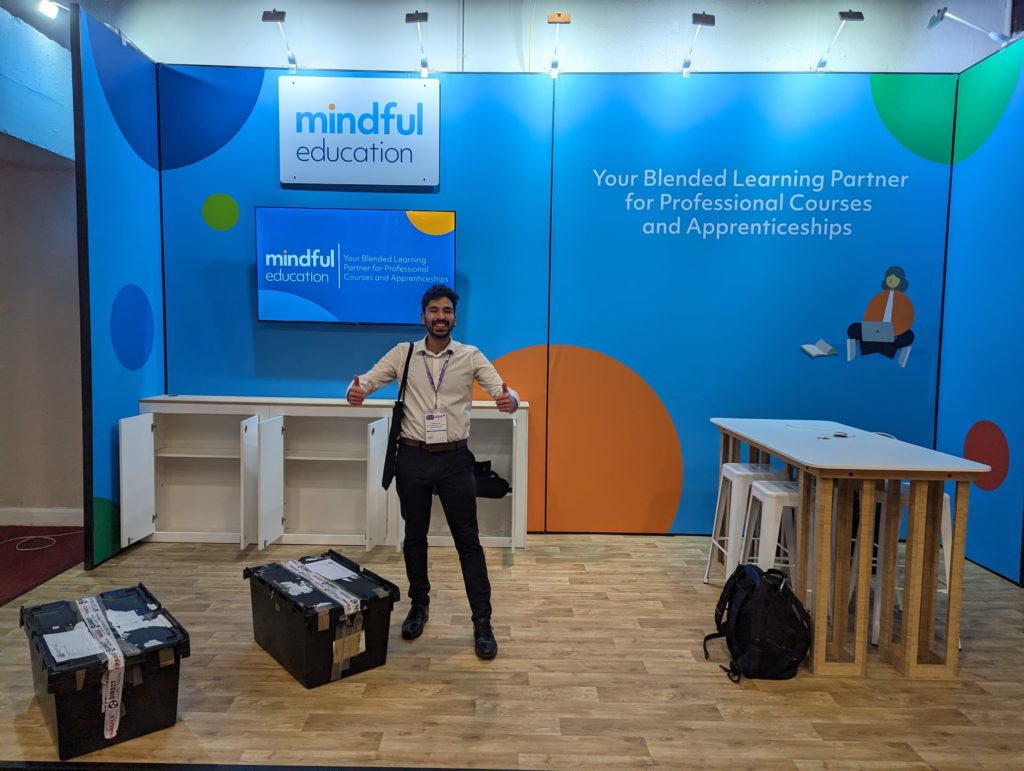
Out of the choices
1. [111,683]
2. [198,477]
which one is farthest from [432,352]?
[198,477]

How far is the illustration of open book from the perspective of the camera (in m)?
4.40

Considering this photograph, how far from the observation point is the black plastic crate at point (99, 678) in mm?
1988

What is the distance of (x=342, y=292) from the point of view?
14.1ft

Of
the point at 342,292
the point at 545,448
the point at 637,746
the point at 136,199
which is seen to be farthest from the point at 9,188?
the point at 637,746

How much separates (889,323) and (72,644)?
495 centimetres

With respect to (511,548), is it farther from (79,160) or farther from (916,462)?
(79,160)

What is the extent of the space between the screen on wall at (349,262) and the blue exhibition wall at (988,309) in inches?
138

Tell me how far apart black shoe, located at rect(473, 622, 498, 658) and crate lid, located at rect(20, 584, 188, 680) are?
1178mm

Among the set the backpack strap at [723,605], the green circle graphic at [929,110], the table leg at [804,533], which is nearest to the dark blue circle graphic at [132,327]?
the backpack strap at [723,605]

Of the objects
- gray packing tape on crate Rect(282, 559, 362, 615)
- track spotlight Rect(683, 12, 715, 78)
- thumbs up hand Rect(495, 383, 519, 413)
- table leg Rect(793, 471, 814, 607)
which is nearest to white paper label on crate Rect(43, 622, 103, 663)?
gray packing tape on crate Rect(282, 559, 362, 615)

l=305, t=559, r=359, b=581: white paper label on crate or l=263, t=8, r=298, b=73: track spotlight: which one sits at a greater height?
l=263, t=8, r=298, b=73: track spotlight

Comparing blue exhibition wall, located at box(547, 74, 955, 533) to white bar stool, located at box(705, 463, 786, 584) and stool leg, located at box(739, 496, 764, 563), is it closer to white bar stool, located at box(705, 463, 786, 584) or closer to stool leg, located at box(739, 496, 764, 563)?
white bar stool, located at box(705, 463, 786, 584)

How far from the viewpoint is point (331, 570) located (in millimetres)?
2828

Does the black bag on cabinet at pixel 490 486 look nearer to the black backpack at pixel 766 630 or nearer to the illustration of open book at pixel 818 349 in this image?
the black backpack at pixel 766 630
